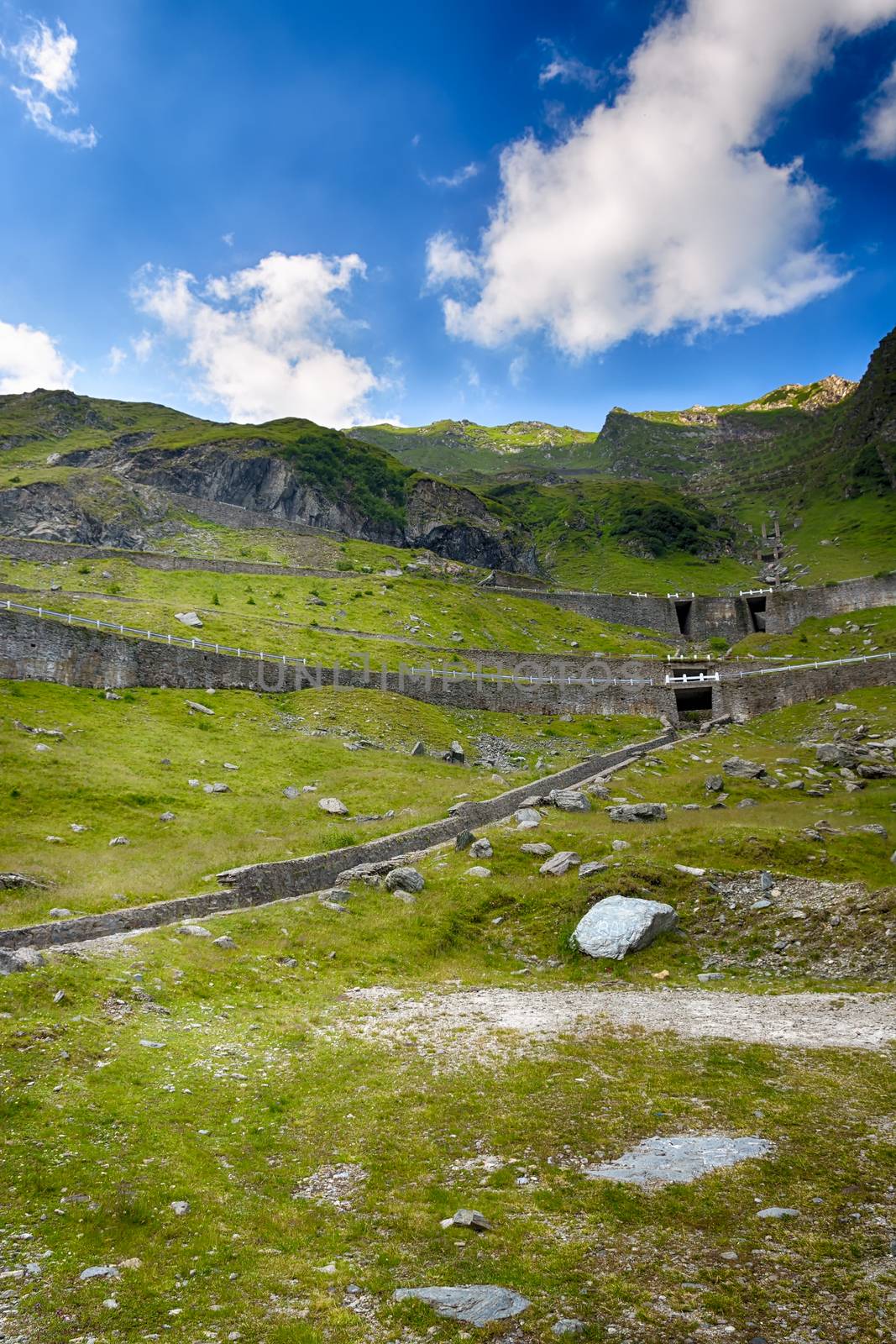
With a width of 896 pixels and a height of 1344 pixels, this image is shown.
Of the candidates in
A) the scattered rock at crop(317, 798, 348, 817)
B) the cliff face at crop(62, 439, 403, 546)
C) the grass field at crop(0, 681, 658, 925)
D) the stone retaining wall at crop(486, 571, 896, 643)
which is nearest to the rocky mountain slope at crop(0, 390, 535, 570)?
the cliff face at crop(62, 439, 403, 546)

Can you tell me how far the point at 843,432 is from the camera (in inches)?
7480

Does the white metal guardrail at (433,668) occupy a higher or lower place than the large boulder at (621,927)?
higher

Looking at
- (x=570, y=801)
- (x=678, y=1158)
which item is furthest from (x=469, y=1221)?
(x=570, y=801)

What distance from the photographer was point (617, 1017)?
1553 cm

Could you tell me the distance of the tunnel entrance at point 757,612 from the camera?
100 metres

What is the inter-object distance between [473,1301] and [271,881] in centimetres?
1738

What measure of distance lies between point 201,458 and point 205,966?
126486 mm

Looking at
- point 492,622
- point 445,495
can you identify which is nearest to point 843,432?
point 445,495

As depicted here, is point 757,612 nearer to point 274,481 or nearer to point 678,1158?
point 274,481

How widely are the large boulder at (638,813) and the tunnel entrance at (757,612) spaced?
7832 centimetres

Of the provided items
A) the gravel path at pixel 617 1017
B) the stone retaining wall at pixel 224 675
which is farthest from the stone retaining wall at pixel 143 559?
the gravel path at pixel 617 1017

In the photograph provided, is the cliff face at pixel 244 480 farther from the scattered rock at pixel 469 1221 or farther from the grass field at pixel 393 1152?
the scattered rock at pixel 469 1221

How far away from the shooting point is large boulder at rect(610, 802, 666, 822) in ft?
96.8

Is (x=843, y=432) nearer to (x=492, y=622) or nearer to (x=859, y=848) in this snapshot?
(x=492, y=622)
